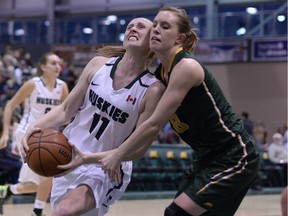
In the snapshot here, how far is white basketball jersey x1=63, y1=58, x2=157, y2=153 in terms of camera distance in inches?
181

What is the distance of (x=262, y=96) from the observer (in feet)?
63.7

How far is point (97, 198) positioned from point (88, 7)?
842 inches

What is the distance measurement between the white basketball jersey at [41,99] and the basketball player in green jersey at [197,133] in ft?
13.5

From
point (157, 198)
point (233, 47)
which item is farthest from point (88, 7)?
point (157, 198)

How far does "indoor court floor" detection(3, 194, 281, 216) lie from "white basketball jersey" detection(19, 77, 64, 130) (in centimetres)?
130

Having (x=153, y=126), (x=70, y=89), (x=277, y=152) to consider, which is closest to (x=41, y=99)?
(x=153, y=126)

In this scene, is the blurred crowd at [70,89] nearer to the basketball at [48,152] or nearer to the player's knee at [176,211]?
the basketball at [48,152]

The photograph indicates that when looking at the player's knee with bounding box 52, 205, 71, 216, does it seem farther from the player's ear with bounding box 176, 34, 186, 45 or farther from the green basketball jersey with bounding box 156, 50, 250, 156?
the player's ear with bounding box 176, 34, 186, 45

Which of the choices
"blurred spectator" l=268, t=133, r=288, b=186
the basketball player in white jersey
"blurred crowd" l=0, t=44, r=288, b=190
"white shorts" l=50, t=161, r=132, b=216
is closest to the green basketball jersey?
"white shorts" l=50, t=161, r=132, b=216

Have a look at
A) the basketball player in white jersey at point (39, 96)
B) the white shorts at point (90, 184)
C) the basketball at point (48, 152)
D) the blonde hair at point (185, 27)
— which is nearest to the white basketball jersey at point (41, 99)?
the basketball player in white jersey at point (39, 96)

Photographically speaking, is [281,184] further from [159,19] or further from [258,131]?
[159,19]

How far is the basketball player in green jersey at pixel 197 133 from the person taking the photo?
405 centimetres

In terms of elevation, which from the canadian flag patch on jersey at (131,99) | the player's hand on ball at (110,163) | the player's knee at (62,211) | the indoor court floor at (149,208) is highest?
the canadian flag patch on jersey at (131,99)

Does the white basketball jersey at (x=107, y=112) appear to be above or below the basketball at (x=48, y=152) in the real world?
above
